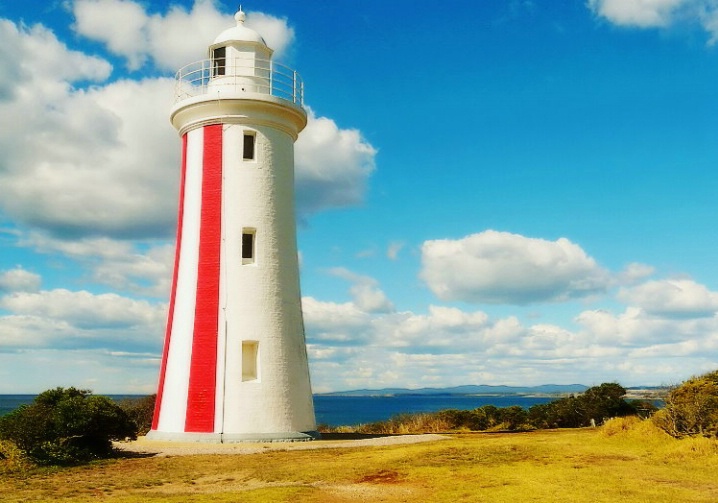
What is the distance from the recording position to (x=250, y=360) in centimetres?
2131

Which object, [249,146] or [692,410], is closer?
[692,410]

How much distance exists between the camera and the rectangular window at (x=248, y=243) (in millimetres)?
21703

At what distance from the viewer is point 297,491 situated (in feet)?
41.4

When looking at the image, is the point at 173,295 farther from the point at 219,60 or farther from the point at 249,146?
the point at 219,60

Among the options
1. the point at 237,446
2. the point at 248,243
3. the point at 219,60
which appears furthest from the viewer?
the point at 219,60

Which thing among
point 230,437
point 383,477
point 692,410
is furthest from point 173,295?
point 692,410

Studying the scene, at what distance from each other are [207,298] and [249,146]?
4.95 m

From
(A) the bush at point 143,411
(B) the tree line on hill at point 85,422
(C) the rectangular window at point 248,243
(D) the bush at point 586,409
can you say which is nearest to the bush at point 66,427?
(B) the tree line on hill at point 85,422

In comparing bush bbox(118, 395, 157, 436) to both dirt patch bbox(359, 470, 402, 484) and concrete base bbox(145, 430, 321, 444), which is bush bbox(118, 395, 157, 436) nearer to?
concrete base bbox(145, 430, 321, 444)

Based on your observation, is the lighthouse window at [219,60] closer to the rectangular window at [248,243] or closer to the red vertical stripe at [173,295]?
the red vertical stripe at [173,295]

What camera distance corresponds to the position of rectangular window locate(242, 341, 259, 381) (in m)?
21.1

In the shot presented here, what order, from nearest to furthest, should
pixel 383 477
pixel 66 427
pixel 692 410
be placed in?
pixel 383 477 < pixel 66 427 < pixel 692 410

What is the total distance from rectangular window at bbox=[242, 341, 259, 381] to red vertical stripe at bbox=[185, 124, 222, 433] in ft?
3.14

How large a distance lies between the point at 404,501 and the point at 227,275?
11.1m
